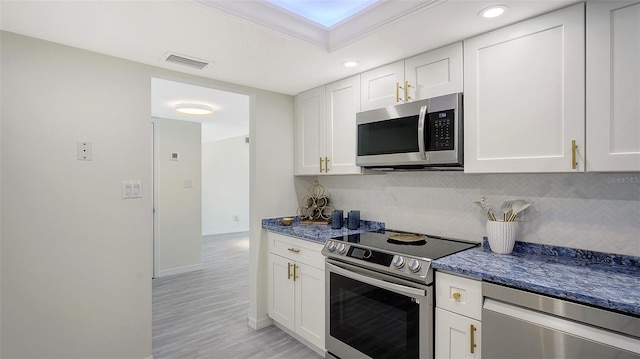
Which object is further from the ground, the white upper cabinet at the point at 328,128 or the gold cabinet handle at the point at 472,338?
the white upper cabinet at the point at 328,128

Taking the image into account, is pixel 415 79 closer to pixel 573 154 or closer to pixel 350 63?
pixel 350 63

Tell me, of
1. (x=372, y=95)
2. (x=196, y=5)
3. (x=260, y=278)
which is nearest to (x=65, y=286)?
(x=260, y=278)

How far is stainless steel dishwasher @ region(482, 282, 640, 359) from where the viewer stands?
1127 mm

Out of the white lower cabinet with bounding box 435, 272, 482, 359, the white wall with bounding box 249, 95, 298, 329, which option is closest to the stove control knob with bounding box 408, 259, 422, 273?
the white lower cabinet with bounding box 435, 272, 482, 359

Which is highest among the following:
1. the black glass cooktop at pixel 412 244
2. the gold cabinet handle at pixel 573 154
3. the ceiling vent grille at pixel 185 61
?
the ceiling vent grille at pixel 185 61

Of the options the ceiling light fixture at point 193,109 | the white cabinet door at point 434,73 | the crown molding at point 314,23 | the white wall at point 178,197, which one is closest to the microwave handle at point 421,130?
the white cabinet door at point 434,73

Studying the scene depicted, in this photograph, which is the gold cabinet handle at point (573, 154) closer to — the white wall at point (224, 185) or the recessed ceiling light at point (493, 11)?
the recessed ceiling light at point (493, 11)

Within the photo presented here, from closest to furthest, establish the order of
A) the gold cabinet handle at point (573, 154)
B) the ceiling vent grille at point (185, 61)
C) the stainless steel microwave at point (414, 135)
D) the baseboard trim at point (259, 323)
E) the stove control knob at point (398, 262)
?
the gold cabinet handle at point (573, 154)
the stove control knob at point (398, 262)
the stainless steel microwave at point (414, 135)
the ceiling vent grille at point (185, 61)
the baseboard trim at point (259, 323)

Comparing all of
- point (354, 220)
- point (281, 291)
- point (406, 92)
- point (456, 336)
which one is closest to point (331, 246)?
point (354, 220)

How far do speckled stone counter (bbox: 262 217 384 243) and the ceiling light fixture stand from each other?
2156mm

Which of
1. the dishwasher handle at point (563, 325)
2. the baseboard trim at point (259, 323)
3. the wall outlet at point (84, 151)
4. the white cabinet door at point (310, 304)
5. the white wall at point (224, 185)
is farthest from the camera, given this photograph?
the white wall at point (224, 185)

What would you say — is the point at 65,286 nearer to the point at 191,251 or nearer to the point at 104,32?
the point at 104,32

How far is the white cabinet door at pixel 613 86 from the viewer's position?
1329 mm

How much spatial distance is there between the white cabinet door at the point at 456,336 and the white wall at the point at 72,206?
6.51 ft
